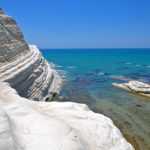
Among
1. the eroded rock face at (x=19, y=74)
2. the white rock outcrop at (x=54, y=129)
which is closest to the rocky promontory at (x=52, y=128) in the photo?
the white rock outcrop at (x=54, y=129)

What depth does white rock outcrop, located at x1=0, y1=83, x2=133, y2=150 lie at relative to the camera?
5.35m

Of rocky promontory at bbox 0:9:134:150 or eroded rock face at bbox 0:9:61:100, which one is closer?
rocky promontory at bbox 0:9:134:150

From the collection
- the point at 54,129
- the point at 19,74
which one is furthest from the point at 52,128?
the point at 19,74

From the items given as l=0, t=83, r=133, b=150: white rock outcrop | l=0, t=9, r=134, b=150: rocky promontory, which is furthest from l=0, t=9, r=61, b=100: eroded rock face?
l=0, t=83, r=133, b=150: white rock outcrop

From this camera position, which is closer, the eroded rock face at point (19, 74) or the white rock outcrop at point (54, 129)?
the white rock outcrop at point (54, 129)

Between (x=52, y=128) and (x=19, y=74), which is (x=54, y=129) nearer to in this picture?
(x=52, y=128)

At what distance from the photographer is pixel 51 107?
8523 mm

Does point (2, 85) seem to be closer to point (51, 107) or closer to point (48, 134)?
point (51, 107)

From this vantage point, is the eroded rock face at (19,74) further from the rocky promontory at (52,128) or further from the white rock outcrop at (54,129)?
the white rock outcrop at (54,129)

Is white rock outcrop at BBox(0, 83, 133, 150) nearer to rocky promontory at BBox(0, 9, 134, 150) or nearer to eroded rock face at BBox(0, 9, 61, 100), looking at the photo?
rocky promontory at BBox(0, 9, 134, 150)

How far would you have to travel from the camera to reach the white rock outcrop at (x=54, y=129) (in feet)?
17.5

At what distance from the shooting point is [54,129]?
20.2ft

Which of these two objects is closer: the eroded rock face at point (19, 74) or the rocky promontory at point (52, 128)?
the rocky promontory at point (52, 128)

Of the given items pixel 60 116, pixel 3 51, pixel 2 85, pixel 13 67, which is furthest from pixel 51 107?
pixel 3 51
